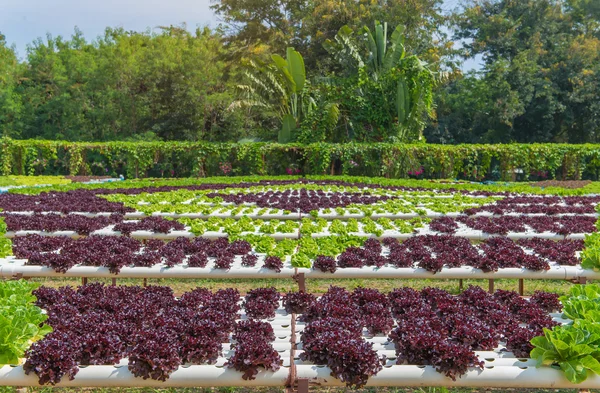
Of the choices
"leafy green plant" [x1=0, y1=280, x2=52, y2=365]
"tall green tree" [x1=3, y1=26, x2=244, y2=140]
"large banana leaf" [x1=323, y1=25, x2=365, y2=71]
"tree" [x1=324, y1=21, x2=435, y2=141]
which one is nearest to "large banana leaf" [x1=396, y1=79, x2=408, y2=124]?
"tree" [x1=324, y1=21, x2=435, y2=141]

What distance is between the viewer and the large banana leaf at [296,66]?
27.5 m

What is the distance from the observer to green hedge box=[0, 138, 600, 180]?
25047 mm

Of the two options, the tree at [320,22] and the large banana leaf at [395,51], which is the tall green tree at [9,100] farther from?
the large banana leaf at [395,51]

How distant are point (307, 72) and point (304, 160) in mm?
11744

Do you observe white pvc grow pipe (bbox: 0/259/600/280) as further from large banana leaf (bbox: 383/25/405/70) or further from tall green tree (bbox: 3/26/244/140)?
tall green tree (bbox: 3/26/244/140)

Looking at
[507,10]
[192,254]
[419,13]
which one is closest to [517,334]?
[192,254]

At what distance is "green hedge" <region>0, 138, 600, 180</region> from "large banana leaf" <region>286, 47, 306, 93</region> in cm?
435

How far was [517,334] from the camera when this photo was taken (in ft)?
14.0

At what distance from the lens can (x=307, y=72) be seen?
36188 millimetres

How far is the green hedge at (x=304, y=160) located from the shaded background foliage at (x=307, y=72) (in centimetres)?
546

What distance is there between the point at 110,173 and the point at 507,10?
29.9 meters

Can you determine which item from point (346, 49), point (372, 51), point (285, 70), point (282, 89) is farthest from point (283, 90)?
point (372, 51)

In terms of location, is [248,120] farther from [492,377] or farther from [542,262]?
[492,377]

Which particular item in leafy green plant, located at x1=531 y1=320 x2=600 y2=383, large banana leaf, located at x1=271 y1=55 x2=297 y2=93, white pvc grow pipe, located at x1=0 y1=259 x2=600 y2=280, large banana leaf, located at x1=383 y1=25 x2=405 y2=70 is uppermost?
large banana leaf, located at x1=383 y1=25 x2=405 y2=70
